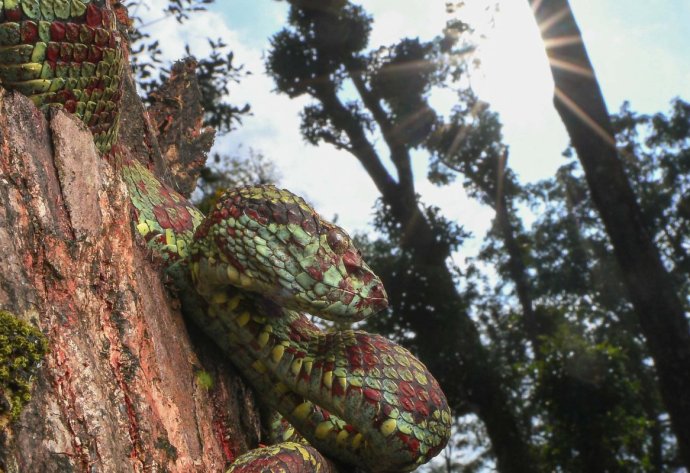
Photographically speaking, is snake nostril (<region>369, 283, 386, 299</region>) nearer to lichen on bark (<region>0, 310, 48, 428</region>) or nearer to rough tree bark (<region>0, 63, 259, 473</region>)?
rough tree bark (<region>0, 63, 259, 473</region>)

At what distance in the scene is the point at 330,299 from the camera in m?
2.46

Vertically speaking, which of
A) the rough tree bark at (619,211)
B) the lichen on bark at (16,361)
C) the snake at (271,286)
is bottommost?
the lichen on bark at (16,361)

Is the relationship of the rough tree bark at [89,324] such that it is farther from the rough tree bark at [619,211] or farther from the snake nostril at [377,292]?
the rough tree bark at [619,211]

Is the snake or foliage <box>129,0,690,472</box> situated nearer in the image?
the snake

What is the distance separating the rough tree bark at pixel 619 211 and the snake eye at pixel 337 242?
6875mm

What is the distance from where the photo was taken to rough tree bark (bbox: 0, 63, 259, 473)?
194 centimetres

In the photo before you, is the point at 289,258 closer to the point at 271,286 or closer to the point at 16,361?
the point at 271,286

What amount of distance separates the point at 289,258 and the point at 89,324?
0.64 meters

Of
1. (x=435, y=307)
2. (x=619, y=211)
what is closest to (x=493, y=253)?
(x=435, y=307)

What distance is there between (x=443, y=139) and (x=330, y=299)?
869 inches

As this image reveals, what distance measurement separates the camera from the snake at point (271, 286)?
7.97ft

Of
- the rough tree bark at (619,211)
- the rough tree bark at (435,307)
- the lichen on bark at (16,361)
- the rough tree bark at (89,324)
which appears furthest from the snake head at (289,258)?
the rough tree bark at (435,307)

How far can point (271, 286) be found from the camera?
8.09ft

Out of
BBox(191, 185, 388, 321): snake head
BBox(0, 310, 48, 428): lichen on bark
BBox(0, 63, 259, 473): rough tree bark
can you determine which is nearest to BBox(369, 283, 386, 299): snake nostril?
BBox(191, 185, 388, 321): snake head
